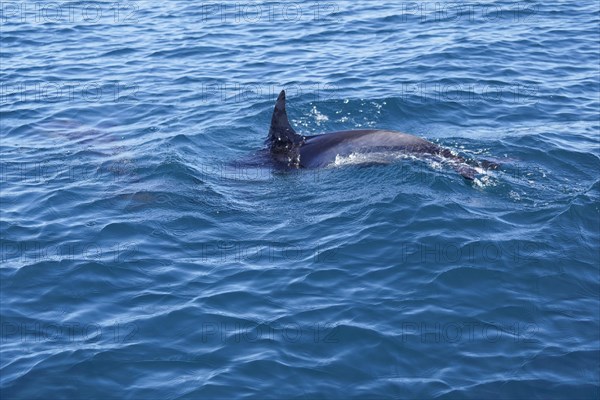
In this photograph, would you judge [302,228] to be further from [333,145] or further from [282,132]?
[282,132]

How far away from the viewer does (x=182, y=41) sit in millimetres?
26266

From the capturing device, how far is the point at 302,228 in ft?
47.1

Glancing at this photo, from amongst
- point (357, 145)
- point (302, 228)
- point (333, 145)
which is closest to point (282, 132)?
point (333, 145)

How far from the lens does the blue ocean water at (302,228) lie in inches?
438

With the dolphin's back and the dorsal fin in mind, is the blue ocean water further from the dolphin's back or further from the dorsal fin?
the dorsal fin

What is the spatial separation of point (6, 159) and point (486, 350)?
11768 mm

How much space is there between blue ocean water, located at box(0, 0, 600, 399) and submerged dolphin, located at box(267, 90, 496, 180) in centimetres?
34

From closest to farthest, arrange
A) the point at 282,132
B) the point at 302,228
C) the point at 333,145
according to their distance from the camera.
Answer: the point at 302,228
the point at 333,145
the point at 282,132

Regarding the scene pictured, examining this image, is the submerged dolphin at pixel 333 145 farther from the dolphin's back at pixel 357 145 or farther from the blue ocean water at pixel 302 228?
the blue ocean water at pixel 302 228

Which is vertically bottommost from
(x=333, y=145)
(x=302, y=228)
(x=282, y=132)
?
(x=302, y=228)

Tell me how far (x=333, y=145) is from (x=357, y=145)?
0.52m

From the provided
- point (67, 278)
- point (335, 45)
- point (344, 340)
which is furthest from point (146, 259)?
point (335, 45)

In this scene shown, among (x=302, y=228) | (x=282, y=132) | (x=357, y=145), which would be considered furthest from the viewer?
(x=282, y=132)


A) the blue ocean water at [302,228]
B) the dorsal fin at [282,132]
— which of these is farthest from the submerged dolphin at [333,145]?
the blue ocean water at [302,228]
